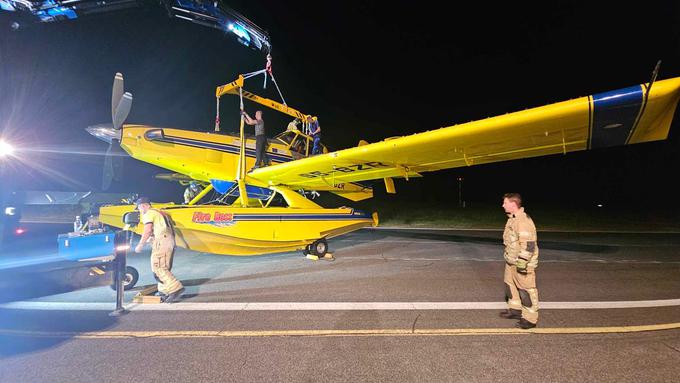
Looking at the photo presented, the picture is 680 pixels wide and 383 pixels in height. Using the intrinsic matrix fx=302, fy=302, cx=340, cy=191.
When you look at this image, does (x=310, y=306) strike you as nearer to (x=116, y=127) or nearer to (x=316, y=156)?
(x=316, y=156)

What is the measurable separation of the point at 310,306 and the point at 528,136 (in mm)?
4326

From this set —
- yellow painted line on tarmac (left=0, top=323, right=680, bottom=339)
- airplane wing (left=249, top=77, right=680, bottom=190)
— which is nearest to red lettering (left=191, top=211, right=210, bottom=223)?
airplane wing (left=249, top=77, right=680, bottom=190)

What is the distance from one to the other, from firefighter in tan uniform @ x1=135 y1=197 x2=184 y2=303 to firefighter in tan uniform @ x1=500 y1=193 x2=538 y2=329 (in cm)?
478

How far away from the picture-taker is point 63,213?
15.4 m

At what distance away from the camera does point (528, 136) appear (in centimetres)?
483

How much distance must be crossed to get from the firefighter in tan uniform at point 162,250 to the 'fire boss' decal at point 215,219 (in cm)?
178

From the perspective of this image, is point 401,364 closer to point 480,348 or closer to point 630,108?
point 480,348

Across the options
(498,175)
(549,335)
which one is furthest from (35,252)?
(498,175)

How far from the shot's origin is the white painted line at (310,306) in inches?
171

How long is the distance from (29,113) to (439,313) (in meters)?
23.9

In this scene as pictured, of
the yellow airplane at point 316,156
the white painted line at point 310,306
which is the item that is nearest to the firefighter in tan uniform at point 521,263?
the white painted line at point 310,306

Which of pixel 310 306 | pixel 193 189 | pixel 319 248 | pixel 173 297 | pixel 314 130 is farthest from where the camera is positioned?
pixel 193 189

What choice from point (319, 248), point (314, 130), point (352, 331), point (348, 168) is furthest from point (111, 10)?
A: point (352, 331)

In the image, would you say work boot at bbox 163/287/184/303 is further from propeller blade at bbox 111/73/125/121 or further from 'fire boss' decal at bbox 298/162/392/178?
propeller blade at bbox 111/73/125/121
